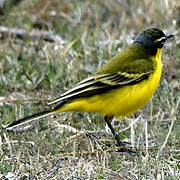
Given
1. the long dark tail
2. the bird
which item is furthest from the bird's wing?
the long dark tail

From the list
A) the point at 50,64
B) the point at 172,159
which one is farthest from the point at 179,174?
the point at 50,64

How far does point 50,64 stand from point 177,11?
2.75 metres

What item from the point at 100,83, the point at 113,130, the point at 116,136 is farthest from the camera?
the point at 113,130

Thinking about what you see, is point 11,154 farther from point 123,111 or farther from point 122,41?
point 122,41

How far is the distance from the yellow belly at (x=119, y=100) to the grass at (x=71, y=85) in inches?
11.0

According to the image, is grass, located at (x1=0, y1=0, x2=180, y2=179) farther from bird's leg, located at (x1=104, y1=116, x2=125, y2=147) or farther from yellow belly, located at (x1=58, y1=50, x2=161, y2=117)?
yellow belly, located at (x1=58, y1=50, x2=161, y2=117)

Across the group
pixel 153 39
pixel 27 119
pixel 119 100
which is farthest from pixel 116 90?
pixel 27 119

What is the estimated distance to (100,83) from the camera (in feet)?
19.0

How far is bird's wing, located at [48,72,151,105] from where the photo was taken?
5.64m

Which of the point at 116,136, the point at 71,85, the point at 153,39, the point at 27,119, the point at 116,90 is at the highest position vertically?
the point at 153,39

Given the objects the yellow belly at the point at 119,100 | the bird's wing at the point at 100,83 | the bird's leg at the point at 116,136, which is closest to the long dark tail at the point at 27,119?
the bird's wing at the point at 100,83

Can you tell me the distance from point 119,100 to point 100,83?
262mm

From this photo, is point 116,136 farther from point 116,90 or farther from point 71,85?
point 71,85

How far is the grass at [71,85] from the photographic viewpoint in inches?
200
